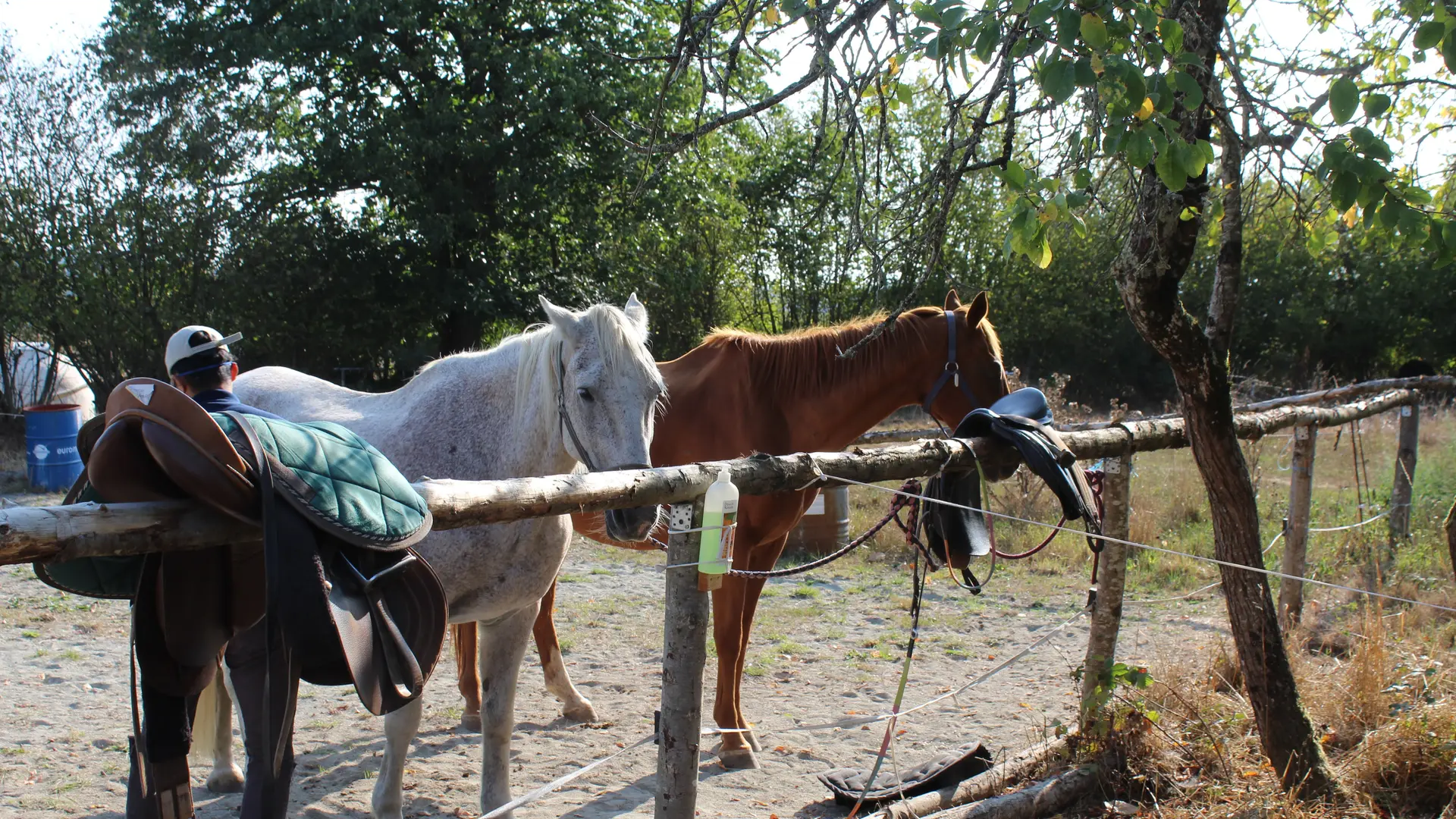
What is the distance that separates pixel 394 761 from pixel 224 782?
3.53 feet

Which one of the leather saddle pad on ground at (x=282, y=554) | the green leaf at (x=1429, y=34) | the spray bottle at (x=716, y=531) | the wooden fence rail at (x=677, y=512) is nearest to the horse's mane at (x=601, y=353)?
the wooden fence rail at (x=677, y=512)

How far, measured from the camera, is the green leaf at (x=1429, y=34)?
2219 millimetres

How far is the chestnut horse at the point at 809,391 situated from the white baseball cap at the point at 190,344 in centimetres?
189

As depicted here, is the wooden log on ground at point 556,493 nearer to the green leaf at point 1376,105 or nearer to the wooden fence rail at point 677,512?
the wooden fence rail at point 677,512

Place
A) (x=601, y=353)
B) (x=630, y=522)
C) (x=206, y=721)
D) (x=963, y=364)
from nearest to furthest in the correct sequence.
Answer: (x=630, y=522)
(x=601, y=353)
(x=206, y=721)
(x=963, y=364)

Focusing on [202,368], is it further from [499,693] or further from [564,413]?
[499,693]

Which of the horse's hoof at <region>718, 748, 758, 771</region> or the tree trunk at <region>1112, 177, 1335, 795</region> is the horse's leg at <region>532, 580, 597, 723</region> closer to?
the horse's hoof at <region>718, 748, 758, 771</region>

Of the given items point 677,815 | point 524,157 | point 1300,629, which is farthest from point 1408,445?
point 524,157

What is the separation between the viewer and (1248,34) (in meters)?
3.90

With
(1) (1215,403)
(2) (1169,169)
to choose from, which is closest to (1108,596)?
(1) (1215,403)

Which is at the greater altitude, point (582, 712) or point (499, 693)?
point (499, 693)

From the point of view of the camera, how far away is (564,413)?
2871 millimetres

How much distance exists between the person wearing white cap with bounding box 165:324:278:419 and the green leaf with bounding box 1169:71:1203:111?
8.29 ft

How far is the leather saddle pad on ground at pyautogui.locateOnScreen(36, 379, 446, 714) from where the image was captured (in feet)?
5.08
